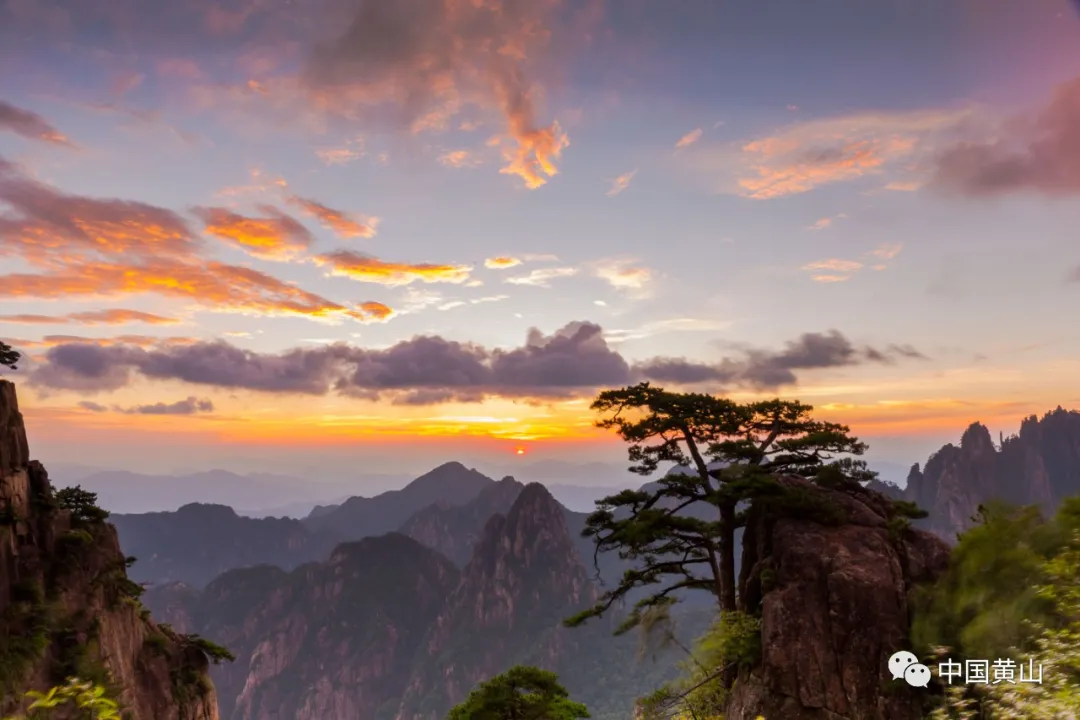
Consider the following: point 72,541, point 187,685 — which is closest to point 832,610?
point 72,541

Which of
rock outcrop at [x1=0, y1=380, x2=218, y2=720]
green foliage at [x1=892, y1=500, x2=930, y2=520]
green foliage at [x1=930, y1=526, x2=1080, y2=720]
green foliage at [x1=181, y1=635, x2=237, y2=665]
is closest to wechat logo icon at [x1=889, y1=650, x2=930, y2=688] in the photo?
green foliage at [x1=930, y1=526, x2=1080, y2=720]

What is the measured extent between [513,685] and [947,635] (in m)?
19.1

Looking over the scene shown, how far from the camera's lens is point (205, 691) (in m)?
39.0

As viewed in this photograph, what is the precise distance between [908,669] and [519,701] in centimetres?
1693

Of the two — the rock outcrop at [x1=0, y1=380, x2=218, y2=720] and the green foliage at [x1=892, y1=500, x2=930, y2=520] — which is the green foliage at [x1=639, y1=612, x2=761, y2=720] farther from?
the rock outcrop at [x1=0, y1=380, x2=218, y2=720]

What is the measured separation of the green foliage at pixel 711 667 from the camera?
2144 centimetres

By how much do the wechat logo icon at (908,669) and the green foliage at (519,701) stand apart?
1425 cm

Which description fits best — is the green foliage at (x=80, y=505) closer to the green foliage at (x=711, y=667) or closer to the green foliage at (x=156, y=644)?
the green foliage at (x=156, y=644)

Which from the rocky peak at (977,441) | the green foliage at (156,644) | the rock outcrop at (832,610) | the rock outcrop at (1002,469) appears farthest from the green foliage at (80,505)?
the rocky peak at (977,441)

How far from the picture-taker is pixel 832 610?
20094 millimetres

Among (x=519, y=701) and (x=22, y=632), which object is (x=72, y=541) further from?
(x=519, y=701)

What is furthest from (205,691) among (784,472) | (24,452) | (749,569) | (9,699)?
(784,472)

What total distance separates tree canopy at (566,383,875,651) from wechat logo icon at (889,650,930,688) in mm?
6684

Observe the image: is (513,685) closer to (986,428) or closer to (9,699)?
(9,699)
